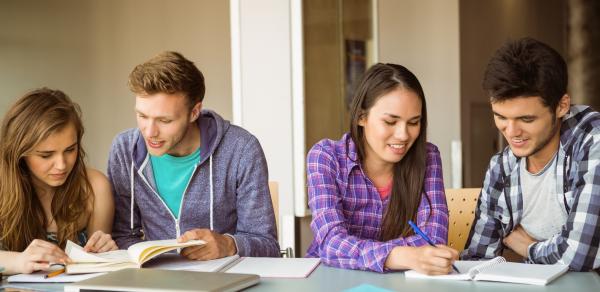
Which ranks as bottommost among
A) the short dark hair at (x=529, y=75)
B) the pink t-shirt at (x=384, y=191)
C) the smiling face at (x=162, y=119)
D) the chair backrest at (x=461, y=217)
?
the chair backrest at (x=461, y=217)

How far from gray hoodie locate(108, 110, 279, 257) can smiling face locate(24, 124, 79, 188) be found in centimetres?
27

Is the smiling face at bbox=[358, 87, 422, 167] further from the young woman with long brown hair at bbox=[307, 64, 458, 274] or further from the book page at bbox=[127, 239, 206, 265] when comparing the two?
the book page at bbox=[127, 239, 206, 265]

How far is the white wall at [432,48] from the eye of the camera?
4840 millimetres

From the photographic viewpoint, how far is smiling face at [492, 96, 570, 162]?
78.4 inches

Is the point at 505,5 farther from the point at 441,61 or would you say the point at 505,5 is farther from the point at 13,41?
the point at 13,41

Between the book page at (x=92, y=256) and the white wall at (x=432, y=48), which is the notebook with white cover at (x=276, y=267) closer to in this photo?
the book page at (x=92, y=256)

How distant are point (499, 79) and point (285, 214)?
2.11 metres

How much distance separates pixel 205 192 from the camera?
2.36 m

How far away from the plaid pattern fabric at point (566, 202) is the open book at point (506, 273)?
0.29 feet

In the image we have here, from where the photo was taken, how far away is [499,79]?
2.01 metres

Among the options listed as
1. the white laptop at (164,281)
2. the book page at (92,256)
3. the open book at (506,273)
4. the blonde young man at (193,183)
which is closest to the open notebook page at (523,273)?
the open book at (506,273)

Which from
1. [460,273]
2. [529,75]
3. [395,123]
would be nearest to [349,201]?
[395,123]

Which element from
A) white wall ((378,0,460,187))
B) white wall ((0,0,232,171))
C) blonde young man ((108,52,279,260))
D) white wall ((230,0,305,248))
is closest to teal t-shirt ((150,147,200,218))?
blonde young man ((108,52,279,260))

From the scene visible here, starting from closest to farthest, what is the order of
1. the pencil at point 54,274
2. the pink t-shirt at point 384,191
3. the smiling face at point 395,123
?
the pencil at point 54,274
the smiling face at point 395,123
the pink t-shirt at point 384,191
